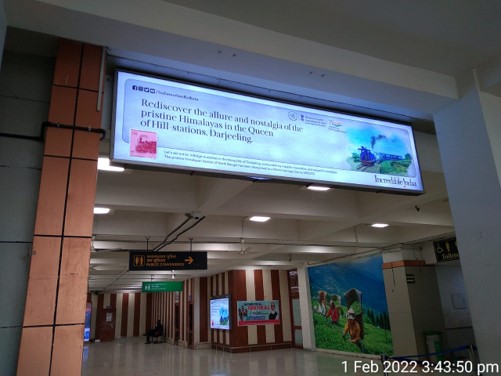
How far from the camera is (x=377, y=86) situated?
3.19 m

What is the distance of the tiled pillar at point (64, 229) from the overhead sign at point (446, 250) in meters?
10.1

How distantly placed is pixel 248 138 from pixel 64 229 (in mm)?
1391

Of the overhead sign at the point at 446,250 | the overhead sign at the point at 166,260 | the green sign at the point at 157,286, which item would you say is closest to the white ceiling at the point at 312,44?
the overhead sign at the point at 166,260

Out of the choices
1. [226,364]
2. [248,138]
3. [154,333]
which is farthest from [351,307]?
[154,333]

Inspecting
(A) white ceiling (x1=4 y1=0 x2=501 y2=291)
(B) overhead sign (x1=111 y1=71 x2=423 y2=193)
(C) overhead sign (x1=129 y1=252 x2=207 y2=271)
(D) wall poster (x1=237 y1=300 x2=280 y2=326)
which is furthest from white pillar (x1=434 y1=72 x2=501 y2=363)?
(D) wall poster (x1=237 y1=300 x2=280 y2=326)

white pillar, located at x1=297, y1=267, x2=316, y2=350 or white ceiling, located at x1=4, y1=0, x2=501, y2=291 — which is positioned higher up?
white ceiling, located at x1=4, y1=0, x2=501, y2=291

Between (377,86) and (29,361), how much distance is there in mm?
3093

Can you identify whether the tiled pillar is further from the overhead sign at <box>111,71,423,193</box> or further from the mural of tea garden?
the mural of tea garden

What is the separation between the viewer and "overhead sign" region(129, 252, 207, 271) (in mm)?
7574

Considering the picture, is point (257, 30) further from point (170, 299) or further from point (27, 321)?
point (170, 299)

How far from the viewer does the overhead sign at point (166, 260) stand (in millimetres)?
7574

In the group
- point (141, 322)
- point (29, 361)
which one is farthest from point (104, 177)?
point (141, 322)

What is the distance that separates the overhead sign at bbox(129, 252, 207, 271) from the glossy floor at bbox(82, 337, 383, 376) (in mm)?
3822

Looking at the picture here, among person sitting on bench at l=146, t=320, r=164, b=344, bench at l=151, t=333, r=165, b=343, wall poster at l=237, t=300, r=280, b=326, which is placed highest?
wall poster at l=237, t=300, r=280, b=326
